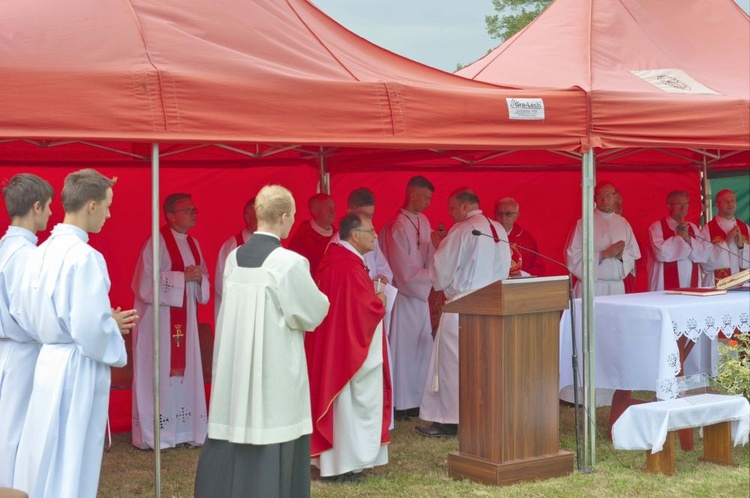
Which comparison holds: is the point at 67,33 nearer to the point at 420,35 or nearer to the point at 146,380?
the point at 146,380

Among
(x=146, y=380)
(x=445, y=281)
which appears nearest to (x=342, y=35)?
(x=445, y=281)

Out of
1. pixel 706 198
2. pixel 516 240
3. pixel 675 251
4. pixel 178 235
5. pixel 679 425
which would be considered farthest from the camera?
pixel 706 198

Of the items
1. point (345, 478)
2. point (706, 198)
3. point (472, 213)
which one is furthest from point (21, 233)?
point (706, 198)

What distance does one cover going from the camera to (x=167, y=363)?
24.0 ft

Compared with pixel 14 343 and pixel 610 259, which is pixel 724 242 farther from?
pixel 14 343

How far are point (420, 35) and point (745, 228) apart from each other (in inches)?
656

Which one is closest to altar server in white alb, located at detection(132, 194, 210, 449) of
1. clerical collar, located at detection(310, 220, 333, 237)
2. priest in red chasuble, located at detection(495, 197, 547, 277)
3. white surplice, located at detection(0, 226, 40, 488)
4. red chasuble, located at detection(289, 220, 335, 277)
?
red chasuble, located at detection(289, 220, 335, 277)

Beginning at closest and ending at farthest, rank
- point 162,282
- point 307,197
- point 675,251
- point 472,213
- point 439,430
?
point 162,282
point 472,213
point 439,430
point 307,197
point 675,251

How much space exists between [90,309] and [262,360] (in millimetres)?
887

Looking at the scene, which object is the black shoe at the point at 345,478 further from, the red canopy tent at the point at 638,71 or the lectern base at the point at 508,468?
the red canopy tent at the point at 638,71

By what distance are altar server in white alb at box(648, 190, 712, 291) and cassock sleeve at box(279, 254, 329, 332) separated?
19.3 ft

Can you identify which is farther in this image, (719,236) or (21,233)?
(719,236)

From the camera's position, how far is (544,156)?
10258 mm

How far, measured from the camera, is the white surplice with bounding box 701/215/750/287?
10.3m
